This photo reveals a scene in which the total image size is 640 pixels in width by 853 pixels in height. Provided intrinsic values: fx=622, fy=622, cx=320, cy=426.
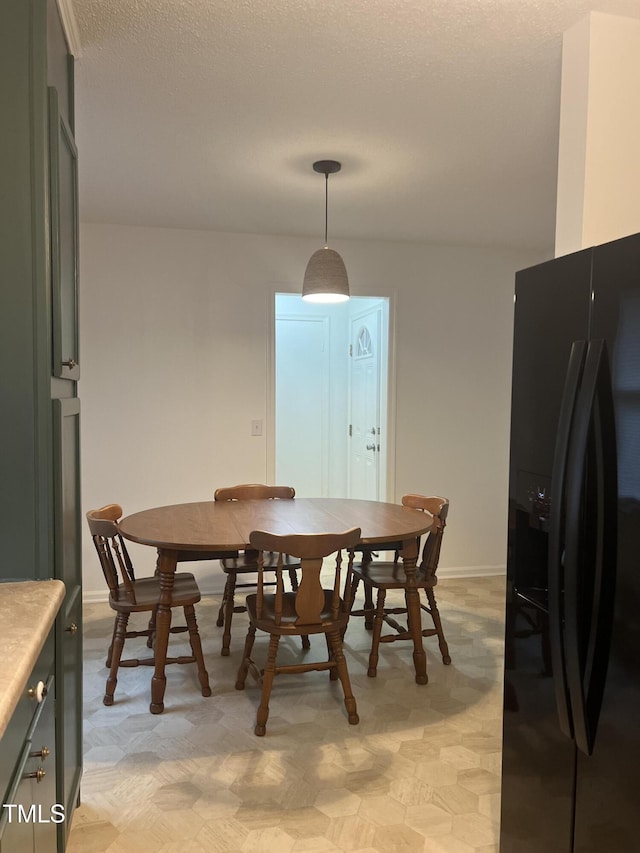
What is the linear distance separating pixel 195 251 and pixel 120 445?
1409 millimetres

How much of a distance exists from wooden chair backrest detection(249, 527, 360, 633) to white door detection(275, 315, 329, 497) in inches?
133

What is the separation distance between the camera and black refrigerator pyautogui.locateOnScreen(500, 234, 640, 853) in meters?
1.24

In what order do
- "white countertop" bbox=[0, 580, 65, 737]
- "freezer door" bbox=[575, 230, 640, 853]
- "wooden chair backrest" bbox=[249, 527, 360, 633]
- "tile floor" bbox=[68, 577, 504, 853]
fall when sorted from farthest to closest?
"wooden chair backrest" bbox=[249, 527, 360, 633], "tile floor" bbox=[68, 577, 504, 853], "freezer door" bbox=[575, 230, 640, 853], "white countertop" bbox=[0, 580, 65, 737]

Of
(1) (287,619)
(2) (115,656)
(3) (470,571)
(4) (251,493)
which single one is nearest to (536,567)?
(1) (287,619)

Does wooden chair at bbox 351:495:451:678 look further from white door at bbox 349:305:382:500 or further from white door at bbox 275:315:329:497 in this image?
white door at bbox 275:315:329:497

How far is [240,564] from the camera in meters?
3.40

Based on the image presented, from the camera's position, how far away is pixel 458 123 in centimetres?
247

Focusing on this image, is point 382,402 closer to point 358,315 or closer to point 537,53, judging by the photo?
point 358,315

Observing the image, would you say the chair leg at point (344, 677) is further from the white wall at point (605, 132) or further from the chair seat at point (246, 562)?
the white wall at point (605, 132)

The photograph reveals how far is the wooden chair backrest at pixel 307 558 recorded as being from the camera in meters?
2.40

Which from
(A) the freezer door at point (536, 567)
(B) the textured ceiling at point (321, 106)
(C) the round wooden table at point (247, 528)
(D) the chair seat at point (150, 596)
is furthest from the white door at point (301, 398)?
(A) the freezer door at point (536, 567)

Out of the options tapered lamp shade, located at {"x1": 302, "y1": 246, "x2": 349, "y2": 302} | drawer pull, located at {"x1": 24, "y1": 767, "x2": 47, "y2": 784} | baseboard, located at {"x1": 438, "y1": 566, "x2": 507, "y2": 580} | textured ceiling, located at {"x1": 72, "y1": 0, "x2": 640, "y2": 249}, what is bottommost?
baseboard, located at {"x1": 438, "y1": 566, "x2": 507, "y2": 580}

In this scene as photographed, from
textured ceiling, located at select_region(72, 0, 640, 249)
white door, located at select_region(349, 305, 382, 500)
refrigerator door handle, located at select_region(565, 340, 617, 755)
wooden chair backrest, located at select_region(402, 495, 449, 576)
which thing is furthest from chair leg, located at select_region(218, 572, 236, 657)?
refrigerator door handle, located at select_region(565, 340, 617, 755)

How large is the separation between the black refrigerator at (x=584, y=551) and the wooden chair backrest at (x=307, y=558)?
3.28 ft
